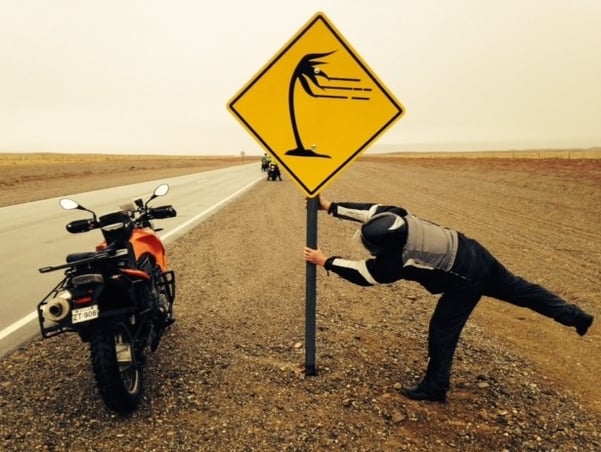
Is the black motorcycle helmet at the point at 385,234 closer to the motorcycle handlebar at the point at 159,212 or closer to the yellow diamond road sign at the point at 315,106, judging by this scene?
the yellow diamond road sign at the point at 315,106

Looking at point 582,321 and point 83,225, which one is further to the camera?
point 83,225

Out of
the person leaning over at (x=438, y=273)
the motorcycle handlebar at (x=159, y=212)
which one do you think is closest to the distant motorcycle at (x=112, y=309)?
the motorcycle handlebar at (x=159, y=212)

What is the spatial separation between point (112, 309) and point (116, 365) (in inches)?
14.9

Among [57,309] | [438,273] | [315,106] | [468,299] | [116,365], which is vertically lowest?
[116,365]

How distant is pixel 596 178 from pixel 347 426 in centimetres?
2369

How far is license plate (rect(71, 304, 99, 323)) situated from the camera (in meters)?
2.96

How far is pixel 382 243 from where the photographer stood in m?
2.95

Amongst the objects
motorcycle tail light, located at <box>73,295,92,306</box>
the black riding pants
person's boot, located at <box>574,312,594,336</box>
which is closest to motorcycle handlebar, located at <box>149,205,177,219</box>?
motorcycle tail light, located at <box>73,295,92,306</box>

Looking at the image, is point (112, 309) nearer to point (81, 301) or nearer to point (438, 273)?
point (81, 301)

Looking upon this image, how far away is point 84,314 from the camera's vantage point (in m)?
2.98

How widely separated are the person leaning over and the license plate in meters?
1.50

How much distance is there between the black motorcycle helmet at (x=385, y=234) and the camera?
293 centimetres

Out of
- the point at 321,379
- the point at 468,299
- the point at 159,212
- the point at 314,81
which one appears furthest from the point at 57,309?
the point at 468,299

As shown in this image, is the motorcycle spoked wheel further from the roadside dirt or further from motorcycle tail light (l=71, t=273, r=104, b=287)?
motorcycle tail light (l=71, t=273, r=104, b=287)
